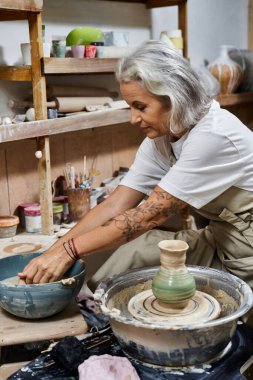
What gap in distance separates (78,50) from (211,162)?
3.48ft

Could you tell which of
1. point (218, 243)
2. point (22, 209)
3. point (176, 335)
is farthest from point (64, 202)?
point (176, 335)

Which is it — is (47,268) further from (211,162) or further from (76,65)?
(76,65)

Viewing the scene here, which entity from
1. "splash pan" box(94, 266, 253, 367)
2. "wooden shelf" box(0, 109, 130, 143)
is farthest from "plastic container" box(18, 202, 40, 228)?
"splash pan" box(94, 266, 253, 367)

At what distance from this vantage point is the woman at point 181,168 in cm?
191

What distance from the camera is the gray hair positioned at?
1926 mm

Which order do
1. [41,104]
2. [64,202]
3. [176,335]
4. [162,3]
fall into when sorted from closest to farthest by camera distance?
[176,335] → [41,104] → [64,202] → [162,3]

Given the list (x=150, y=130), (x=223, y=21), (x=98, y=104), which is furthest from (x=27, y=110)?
(x=223, y=21)

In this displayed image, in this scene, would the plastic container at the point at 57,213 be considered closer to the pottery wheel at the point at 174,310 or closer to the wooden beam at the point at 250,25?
the pottery wheel at the point at 174,310

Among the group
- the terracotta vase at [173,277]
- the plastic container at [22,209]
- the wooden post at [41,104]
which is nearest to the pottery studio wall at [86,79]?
the plastic container at [22,209]

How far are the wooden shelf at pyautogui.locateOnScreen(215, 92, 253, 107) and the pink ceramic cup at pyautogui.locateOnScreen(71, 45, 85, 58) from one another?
1.24m

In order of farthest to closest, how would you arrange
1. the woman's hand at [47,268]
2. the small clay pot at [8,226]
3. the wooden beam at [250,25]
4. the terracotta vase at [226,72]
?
the wooden beam at [250,25]
the terracotta vase at [226,72]
the small clay pot at [8,226]
the woman's hand at [47,268]

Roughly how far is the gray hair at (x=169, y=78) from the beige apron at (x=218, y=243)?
0.34m

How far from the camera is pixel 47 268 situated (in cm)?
182

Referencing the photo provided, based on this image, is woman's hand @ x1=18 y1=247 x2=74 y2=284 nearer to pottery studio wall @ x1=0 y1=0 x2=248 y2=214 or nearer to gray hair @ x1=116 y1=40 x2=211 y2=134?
gray hair @ x1=116 y1=40 x2=211 y2=134
